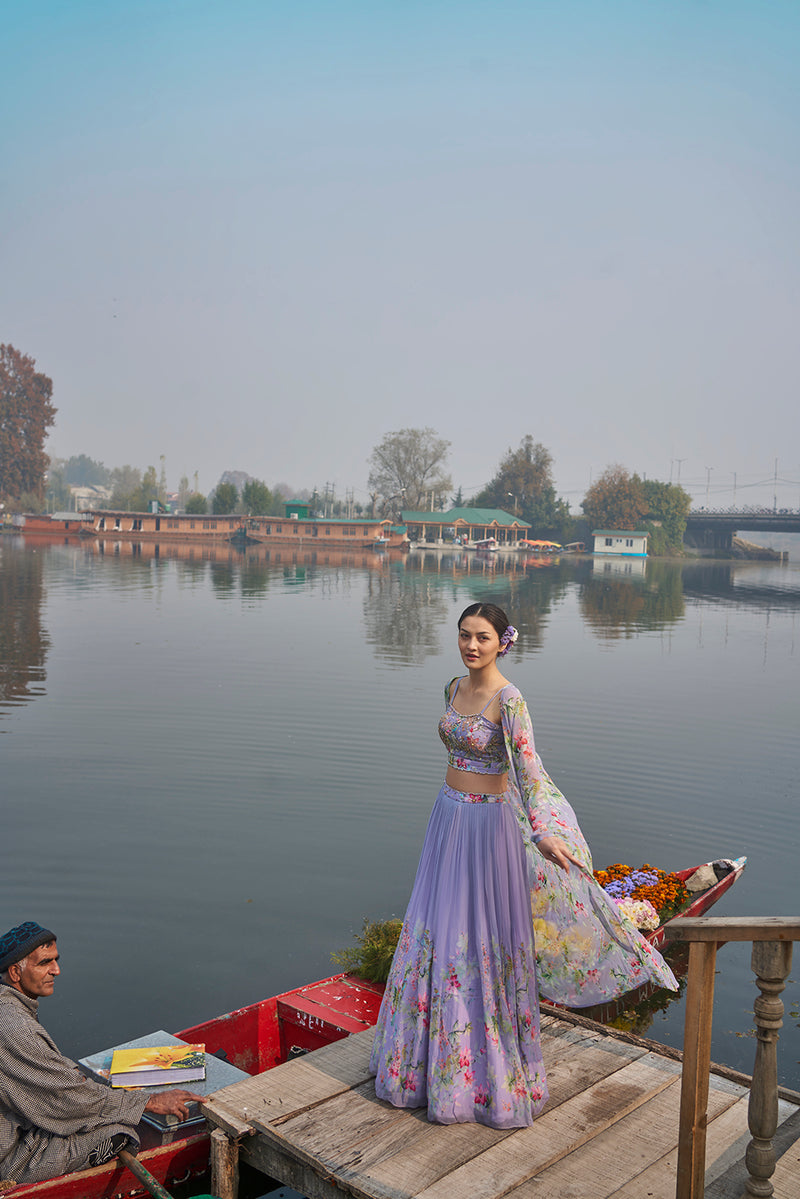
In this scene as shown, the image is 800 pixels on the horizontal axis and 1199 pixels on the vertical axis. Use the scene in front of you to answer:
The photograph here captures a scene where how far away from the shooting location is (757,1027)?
2.88 metres

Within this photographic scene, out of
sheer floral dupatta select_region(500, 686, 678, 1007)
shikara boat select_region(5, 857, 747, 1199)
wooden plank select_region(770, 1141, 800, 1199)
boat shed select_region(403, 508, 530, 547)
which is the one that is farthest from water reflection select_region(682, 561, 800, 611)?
wooden plank select_region(770, 1141, 800, 1199)

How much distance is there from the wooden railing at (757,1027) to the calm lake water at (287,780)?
4.41m

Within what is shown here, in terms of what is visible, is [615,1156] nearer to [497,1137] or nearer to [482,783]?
[497,1137]

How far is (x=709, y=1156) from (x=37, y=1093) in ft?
8.50

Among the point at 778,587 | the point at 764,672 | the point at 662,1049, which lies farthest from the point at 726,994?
the point at 778,587

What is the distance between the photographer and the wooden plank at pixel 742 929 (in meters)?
2.79

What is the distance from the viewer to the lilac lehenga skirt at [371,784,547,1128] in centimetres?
401

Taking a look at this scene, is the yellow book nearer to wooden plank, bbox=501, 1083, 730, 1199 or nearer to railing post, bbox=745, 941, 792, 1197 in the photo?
wooden plank, bbox=501, 1083, 730, 1199

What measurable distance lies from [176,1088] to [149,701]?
44.2 ft

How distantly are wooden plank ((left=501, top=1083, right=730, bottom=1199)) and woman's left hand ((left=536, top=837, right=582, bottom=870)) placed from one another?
1.10 meters

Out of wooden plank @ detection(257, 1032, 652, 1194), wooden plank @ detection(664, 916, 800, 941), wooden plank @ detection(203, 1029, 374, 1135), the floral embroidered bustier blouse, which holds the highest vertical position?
the floral embroidered bustier blouse

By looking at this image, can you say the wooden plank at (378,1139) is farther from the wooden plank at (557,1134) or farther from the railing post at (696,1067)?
the railing post at (696,1067)

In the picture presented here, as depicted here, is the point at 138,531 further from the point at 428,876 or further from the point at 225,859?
the point at 428,876

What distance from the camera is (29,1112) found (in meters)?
3.78
